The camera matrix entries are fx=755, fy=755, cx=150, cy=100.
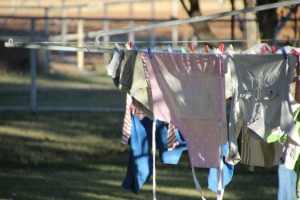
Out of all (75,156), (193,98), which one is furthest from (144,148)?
(75,156)

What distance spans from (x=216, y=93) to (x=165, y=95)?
1.51 feet

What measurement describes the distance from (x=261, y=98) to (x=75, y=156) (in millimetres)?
6463

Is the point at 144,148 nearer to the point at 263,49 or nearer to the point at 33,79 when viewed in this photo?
the point at 263,49

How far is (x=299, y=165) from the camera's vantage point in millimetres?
4938

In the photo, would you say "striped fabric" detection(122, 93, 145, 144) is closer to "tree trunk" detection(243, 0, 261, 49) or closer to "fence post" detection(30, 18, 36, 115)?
"tree trunk" detection(243, 0, 261, 49)

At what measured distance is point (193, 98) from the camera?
5.26 metres

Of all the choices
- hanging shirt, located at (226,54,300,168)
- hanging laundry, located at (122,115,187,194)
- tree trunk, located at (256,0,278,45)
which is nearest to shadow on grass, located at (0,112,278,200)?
tree trunk, located at (256,0,278,45)

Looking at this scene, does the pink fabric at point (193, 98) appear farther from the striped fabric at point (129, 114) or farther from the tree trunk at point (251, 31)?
the tree trunk at point (251, 31)

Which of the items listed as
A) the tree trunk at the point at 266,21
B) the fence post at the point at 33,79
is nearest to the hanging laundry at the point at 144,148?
the tree trunk at the point at 266,21

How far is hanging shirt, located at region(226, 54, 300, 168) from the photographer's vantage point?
4742mm

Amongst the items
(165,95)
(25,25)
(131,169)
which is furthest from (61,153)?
(165,95)

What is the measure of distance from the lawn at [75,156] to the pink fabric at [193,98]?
10.4 ft

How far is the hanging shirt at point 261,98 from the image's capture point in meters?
4.74

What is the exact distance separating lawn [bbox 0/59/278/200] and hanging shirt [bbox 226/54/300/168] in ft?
11.9
